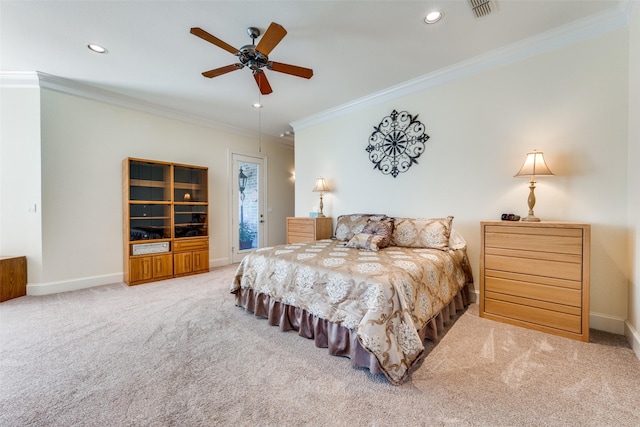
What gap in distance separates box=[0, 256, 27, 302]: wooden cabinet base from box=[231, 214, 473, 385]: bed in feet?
9.25

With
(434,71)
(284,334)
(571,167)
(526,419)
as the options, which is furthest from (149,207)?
(571,167)

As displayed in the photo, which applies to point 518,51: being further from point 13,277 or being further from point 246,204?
point 13,277

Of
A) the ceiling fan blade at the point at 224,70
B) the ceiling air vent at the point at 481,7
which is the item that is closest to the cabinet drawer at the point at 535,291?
the ceiling air vent at the point at 481,7

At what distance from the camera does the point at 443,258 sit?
2.48 m

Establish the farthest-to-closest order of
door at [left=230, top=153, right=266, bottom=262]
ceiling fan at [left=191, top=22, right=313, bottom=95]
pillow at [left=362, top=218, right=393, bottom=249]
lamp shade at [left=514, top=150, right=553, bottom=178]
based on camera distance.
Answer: door at [left=230, top=153, right=266, bottom=262] < pillow at [left=362, top=218, right=393, bottom=249] < lamp shade at [left=514, top=150, right=553, bottom=178] < ceiling fan at [left=191, top=22, right=313, bottom=95]

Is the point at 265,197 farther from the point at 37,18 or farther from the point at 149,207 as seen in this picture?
the point at 37,18

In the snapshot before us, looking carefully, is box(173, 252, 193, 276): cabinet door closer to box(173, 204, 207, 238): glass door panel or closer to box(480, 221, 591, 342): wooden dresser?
box(173, 204, 207, 238): glass door panel

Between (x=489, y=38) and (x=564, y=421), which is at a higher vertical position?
(x=489, y=38)

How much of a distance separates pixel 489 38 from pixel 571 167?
149 centimetres

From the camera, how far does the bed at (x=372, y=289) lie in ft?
5.48

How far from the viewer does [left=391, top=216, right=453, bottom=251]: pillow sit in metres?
2.81

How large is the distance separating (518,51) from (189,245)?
16.6ft

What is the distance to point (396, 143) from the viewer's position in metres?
3.57

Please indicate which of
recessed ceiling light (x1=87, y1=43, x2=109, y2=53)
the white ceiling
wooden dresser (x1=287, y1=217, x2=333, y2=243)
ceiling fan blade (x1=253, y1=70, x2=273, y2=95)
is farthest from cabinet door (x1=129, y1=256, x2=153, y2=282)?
ceiling fan blade (x1=253, y1=70, x2=273, y2=95)
